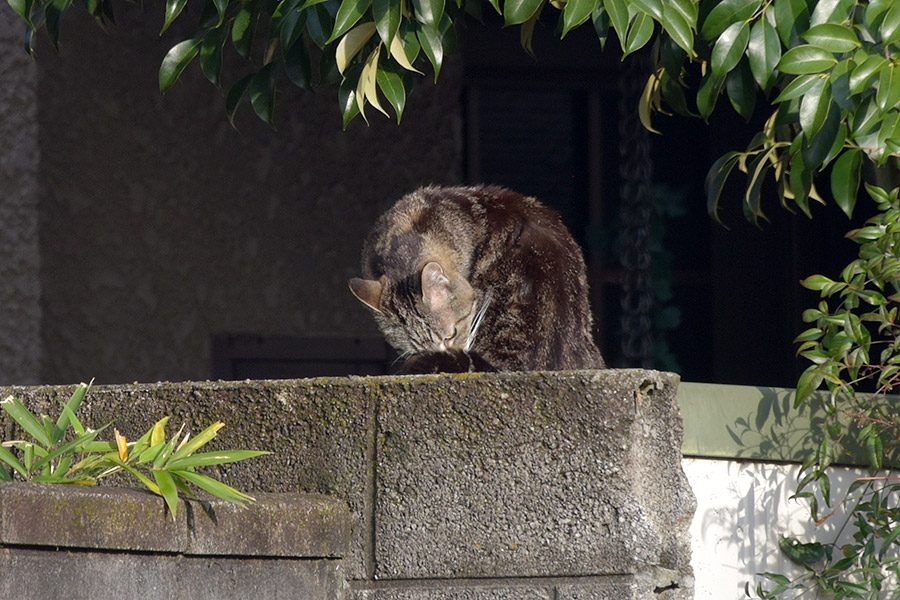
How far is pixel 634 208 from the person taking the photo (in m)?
4.32

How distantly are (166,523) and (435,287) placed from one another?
1185mm

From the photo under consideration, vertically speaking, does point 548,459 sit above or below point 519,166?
below

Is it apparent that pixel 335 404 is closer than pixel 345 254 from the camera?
Result: Yes

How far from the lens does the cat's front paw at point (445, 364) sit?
2.34m

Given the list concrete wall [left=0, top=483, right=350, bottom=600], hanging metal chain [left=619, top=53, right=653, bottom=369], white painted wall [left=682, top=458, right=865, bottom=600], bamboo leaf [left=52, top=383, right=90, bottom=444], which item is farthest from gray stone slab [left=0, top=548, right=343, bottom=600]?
hanging metal chain [left=619, top=53, right=653, bottom=369]

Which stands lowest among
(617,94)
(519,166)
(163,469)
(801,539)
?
(801,539)

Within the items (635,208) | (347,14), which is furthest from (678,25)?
(635,208)

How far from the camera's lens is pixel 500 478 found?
172cm

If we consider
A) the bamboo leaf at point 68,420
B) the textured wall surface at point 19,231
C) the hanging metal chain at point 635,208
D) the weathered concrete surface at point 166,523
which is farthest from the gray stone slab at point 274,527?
the hanging metal chain at point 635,208

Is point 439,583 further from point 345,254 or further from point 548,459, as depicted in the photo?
point 345,254

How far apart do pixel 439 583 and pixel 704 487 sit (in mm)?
715

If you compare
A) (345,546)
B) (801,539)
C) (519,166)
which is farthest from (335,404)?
(519,166)

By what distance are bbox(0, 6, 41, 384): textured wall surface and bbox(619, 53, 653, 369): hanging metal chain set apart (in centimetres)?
222

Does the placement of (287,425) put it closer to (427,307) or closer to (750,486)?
(427,307)
